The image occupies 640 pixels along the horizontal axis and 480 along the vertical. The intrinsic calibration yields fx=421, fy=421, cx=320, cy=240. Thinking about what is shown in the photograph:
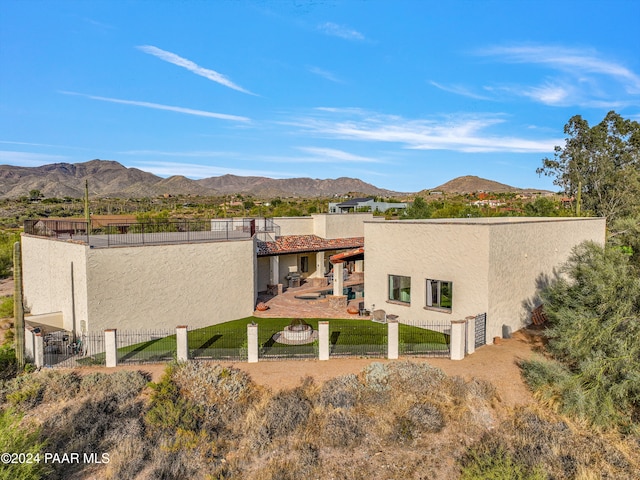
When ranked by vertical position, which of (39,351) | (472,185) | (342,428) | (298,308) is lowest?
(342,428)

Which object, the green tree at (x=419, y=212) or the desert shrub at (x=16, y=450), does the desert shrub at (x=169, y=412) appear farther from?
the green tree at (x=419, y=212)

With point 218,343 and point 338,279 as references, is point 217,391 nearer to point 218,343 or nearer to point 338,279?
point 218,343

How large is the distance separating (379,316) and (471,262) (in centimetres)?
509

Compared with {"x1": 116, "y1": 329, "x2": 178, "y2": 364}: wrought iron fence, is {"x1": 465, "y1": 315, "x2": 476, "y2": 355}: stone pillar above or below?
above

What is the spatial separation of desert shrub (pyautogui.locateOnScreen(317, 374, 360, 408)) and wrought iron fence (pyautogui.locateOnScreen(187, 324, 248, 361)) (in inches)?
150

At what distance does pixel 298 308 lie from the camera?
2294cm

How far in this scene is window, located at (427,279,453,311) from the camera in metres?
18.6

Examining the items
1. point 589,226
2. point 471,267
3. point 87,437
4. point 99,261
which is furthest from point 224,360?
point 589,226

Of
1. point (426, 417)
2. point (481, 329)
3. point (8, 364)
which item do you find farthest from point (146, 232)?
point (426, 417)

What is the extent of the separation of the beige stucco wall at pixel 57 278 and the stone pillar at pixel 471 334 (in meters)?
15.5

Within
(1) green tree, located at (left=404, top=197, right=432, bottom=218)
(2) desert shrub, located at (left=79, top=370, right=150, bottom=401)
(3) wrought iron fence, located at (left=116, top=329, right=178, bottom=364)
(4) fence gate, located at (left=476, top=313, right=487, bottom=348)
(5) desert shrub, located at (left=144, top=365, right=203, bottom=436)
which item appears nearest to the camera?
(5) desert shrub, located at (left=144, top=365, right=203, bottom=436)

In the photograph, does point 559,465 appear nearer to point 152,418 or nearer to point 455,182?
point 152,418

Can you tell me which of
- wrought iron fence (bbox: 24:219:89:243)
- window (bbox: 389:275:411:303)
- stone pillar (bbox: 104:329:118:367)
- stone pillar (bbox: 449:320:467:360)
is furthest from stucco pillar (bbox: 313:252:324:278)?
stone pillar (bbox: 104:329:118:367)

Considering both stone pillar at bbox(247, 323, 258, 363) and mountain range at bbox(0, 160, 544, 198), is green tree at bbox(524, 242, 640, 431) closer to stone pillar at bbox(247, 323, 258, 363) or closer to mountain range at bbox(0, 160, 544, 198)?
stone pillar at bbox(247, 323, 258, 363)
